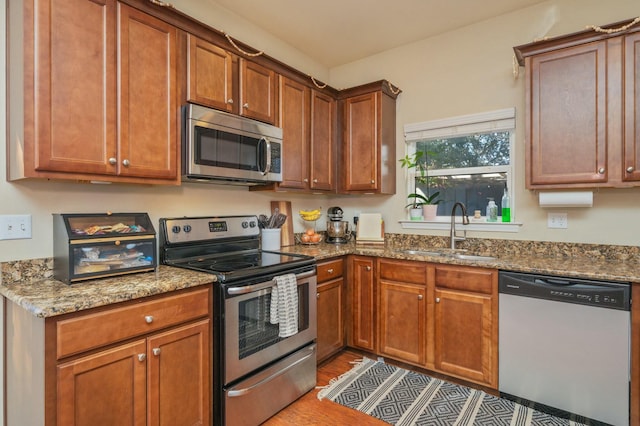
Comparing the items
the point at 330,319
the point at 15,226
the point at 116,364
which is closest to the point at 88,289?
the point at 116,364

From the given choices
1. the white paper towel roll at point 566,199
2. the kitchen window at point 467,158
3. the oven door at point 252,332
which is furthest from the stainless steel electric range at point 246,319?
the white paper towel roll at point 566,199

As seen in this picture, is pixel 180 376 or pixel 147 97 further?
pixel 147 97

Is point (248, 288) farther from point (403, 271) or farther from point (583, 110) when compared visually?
point (583, 110)

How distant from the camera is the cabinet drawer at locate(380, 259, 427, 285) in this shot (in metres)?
2.54

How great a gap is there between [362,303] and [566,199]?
1631 millimetres

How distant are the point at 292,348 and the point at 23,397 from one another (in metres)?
1.32

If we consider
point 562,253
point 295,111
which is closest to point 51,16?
point 295,111

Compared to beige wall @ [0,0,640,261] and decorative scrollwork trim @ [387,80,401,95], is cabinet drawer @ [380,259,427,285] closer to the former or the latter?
beige wall @ [0,0,640,261]

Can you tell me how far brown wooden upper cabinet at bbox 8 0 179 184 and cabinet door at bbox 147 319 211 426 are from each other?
2.82 ft

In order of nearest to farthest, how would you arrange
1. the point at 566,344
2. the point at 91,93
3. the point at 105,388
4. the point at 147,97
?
the point at 105,388, the point at 91,93, the point at 147,97, the point at 566,344

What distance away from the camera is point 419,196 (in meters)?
3.18

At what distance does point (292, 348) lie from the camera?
7.30 ft

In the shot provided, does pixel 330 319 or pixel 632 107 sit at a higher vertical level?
pixel 632 107

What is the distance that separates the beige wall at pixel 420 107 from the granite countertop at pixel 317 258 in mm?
83
